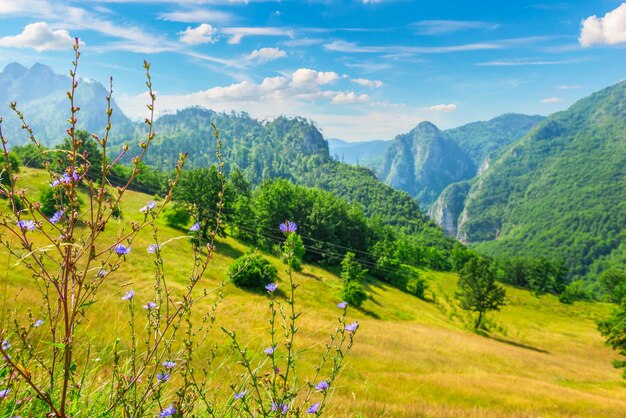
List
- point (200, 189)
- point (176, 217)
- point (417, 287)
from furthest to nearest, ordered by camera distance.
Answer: point (417, 287)
point (200, 189)
point (176, 217)

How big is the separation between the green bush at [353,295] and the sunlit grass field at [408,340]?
4.02 feet

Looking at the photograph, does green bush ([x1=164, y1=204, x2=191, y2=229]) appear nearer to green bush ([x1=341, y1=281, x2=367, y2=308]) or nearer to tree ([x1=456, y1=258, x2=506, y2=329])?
green bush ([x1=341, y1=281, x2=367, y2=308])

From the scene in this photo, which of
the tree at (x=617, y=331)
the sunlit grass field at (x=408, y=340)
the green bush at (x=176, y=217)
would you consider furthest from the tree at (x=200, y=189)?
the tree at (x=617, y=331)

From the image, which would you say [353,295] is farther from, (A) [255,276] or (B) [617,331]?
(B) [617,331]

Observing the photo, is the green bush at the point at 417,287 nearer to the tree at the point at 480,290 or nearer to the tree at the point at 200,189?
the tree at the point at 480,290

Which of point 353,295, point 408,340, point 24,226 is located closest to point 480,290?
point 353,295

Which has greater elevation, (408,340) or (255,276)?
(255,276)

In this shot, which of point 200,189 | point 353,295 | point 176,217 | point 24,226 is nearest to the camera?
point 24,226

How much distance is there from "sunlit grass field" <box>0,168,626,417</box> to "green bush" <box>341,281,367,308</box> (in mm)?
1226

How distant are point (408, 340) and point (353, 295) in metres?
17.1

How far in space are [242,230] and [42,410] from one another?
60.3m

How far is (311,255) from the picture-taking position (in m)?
70.7

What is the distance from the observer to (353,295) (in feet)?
148

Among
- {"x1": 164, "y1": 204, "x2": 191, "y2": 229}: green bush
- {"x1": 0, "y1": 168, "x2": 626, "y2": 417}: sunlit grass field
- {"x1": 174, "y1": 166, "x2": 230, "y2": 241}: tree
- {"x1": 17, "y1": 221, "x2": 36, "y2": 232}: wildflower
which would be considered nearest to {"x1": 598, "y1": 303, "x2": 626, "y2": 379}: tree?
{"x1": 0, "y1": 168, "x2": 626, "y2": 417}: sunlit grass field
